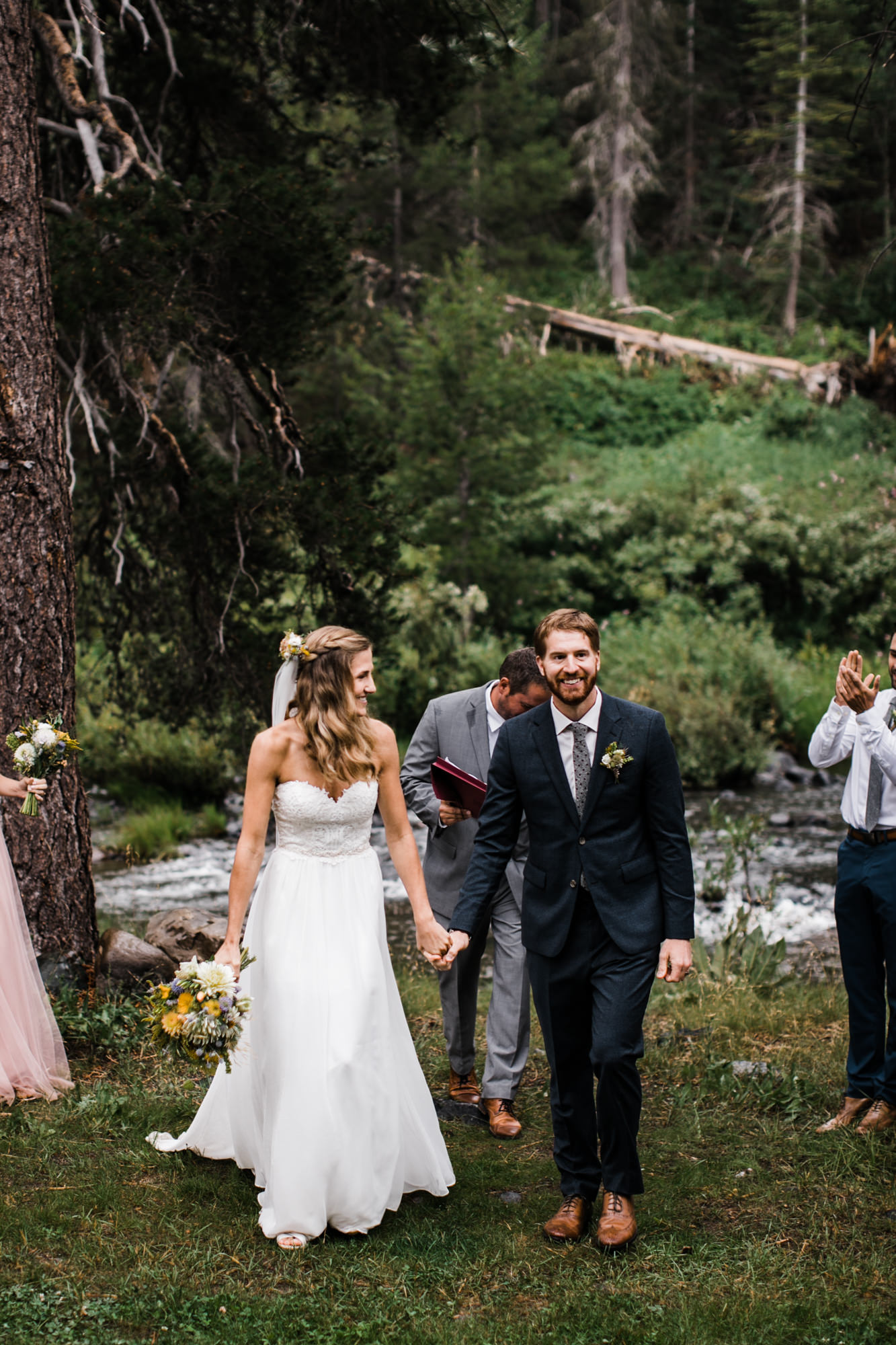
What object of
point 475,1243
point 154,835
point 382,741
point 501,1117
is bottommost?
point 154,835

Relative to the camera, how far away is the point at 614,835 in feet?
13.6

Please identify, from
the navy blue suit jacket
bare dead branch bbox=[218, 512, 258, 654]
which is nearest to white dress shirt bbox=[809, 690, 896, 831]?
the navy blue suit jacket

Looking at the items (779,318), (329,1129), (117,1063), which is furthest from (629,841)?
(779,318)

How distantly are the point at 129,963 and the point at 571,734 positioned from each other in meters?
3.38

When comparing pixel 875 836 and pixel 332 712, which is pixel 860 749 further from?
pixel 332 712

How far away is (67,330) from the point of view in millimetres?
7539

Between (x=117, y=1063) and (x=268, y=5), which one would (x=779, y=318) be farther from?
(x=117, y=1063)

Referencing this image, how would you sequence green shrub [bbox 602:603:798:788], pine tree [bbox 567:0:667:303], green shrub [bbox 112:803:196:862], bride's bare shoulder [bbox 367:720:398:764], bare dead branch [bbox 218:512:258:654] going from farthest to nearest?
1. pine tree [bbox 567:0:667:303]
2. green shrub [bbox 602:603:798:788]
3. green shrub [bbox 112:803:196:862]
4. bare dead branch [bbox 218:512:258:654]
5. bride's bare shoulder [bbox 367:720:398:764]

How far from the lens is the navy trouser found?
5.11 m

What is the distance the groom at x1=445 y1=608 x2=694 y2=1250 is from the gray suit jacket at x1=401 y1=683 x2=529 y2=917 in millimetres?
1161

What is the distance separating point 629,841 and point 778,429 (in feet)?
77.4

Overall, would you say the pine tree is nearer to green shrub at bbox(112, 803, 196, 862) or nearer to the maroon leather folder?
green shrub at bbox(112, 803, 196, 862)

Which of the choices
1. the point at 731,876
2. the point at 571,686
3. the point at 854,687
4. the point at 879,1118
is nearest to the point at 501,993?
the point at 879,1118

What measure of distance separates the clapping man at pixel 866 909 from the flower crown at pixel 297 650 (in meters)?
2.18
